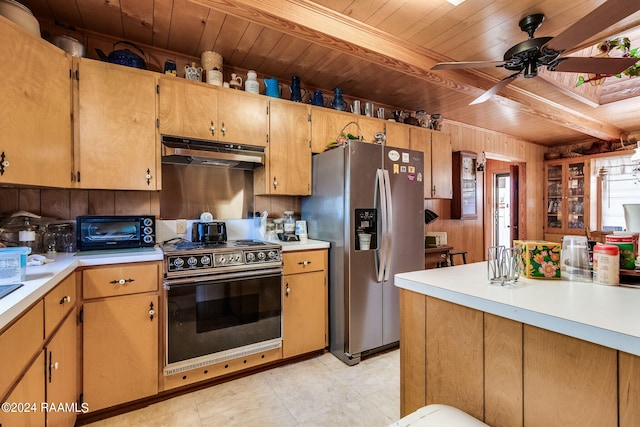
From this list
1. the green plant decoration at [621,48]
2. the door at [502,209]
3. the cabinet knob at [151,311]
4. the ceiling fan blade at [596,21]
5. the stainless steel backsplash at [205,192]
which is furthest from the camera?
the door at [502,209]

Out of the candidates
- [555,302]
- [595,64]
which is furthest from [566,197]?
[555,302]

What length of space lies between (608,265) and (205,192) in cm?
265

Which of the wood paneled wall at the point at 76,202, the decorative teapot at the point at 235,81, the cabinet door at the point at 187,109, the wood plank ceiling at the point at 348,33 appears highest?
the wood plank ceiling at the point at 348,33

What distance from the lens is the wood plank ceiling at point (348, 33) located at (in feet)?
6.34

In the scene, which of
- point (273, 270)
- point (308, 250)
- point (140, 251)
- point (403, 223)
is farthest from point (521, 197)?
point (140, 251)

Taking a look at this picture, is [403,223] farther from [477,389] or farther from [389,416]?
[477,389]

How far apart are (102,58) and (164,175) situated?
0.90 meters

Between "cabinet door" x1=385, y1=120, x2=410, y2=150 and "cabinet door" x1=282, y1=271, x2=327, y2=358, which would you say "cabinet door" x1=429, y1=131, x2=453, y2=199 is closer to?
"cabinet door" x1=385, y1=120, x2=410, y2=150

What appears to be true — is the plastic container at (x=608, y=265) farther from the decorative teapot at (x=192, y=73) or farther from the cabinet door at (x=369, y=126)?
the decorative teapot at (x=192, y=73)

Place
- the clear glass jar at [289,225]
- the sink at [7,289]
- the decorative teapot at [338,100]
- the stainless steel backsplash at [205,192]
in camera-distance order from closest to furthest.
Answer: the sink at [7,289]
the stainless steel backsplash at [205,192]
the clear glass jar at [289,225]
the decorative teapot at [338,100]

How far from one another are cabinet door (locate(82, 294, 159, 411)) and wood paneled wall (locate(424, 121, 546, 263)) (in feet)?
11.6

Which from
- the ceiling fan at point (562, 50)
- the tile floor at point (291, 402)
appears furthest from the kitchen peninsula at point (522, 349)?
the ceiling fan at point (562, 50)

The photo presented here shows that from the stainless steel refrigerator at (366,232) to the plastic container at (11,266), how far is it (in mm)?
1885

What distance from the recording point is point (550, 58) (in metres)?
1.82
